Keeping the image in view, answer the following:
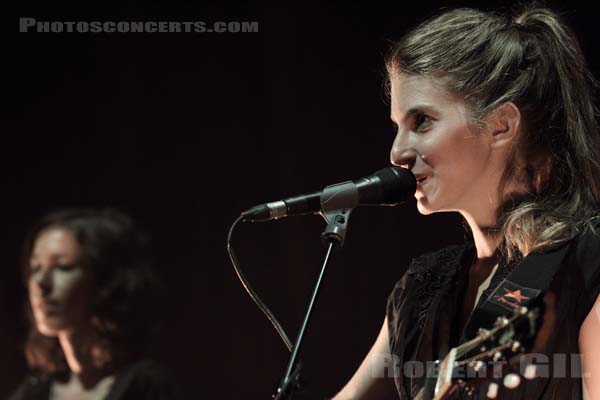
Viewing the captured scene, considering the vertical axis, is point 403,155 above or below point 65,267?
above

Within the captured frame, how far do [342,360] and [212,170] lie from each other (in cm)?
76

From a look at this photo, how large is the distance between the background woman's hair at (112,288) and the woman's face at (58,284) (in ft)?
0.07

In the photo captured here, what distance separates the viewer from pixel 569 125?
1.64 meters

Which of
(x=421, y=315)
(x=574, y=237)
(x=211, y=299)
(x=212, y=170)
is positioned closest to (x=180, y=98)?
(x=212, y=170)

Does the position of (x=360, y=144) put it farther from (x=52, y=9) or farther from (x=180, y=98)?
(x=52, y=9)

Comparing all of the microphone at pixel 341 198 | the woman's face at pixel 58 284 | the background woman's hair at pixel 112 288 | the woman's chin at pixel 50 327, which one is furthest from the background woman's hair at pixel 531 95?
the woman's chin at pixel 50 327

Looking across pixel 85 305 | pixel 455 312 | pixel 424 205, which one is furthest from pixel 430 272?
pixel 85 305

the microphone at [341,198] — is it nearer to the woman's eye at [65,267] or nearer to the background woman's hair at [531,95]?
the background woman's hair at [531,95]

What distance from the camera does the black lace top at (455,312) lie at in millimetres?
1474

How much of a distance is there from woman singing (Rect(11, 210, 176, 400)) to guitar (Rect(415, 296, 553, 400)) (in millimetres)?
1516

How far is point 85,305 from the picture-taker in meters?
2.64

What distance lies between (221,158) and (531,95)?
125 cm

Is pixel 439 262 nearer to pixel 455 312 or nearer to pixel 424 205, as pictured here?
pixel 455 312

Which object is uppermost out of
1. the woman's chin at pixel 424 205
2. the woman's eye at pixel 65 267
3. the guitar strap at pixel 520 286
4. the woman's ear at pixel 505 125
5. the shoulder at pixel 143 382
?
the woman's ear at pixel 505 125
